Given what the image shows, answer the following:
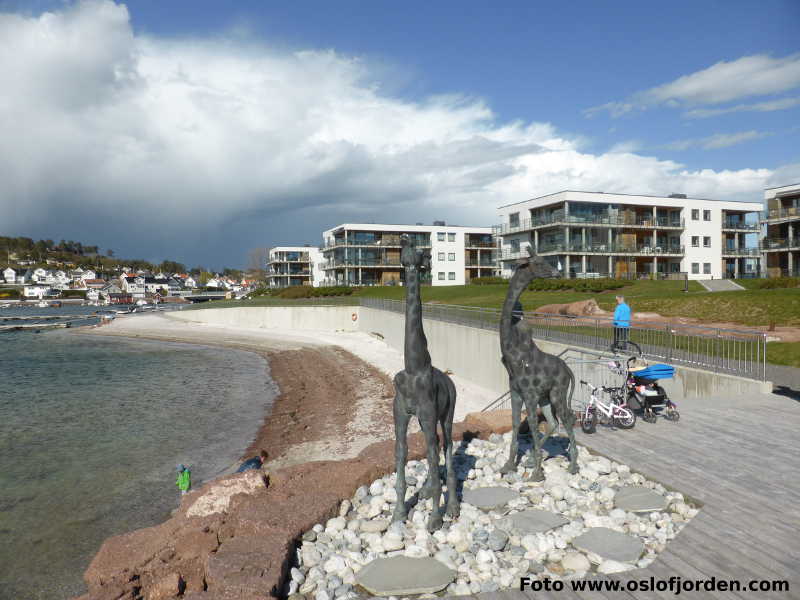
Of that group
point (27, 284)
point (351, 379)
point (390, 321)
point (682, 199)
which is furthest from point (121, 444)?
point (27, 284)

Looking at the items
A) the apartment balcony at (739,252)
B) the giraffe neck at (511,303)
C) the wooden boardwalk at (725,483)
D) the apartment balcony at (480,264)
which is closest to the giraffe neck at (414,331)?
the giraffe neck at (511,303)

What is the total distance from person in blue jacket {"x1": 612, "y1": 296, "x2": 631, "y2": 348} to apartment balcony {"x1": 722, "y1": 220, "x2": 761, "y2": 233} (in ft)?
162

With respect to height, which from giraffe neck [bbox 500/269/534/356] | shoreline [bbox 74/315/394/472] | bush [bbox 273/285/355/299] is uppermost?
giraffe neck [bbox 500/269/534/356]

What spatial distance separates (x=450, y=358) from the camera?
2739cm

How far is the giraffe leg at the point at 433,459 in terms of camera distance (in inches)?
242

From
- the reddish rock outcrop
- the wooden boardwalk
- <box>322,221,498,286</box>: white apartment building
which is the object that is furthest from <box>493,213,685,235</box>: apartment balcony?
the reddish rock outcrop

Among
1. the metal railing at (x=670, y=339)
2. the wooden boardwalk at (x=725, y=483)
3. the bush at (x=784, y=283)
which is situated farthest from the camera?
the bush at (x=784, y=283)

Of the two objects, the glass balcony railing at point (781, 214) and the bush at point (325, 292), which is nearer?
the glass balcony railing at point (781, 214)

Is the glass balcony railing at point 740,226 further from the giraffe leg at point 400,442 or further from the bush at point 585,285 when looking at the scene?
the giraffe leg at point 400,442

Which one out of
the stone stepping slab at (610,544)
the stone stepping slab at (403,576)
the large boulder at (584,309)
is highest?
the large boulder at (584,309)

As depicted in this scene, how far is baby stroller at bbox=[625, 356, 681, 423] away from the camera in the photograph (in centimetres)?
1006

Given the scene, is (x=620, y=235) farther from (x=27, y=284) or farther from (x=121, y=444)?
(x=27, y=284)

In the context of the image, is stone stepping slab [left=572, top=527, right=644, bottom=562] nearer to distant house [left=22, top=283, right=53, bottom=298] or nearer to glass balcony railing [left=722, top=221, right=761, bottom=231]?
glass balcony railing [left=722, top=221, right=761, bottom=231]

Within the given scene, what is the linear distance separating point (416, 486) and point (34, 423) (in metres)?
21.0
